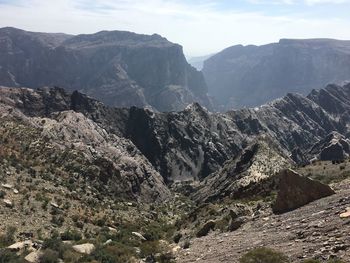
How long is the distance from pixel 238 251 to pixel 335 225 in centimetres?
597

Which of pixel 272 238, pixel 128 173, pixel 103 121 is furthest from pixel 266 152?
pixel 103 121

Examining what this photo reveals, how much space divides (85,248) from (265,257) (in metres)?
18.3

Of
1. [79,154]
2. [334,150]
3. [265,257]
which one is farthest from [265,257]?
[334,150]

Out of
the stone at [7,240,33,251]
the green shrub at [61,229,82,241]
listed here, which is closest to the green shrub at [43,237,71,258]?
the stone at [7,240,33,251]

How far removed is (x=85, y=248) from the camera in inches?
1437

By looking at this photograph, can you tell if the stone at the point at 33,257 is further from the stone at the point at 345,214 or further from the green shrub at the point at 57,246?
the stone at the point at 345,214

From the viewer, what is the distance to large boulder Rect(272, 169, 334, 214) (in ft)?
116

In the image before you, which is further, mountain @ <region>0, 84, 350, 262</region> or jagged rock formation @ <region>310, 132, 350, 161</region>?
jagged rock formation @ <region>310, 132, 350, 161</region>

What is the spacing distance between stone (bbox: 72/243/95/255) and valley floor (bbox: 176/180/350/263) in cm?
755

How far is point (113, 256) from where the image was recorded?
34031 mm

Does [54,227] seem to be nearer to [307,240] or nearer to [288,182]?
[288,182]

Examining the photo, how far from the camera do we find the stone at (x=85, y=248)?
3580 cm

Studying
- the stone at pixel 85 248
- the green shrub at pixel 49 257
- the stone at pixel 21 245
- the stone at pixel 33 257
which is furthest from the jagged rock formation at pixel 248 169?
the stone at pixel 33 257

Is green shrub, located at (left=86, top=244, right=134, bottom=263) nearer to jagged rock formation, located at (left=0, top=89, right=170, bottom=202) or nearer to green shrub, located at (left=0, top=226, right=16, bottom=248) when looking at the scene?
green shrub, located at (left=0, top=226, right=16, bottom=248)
